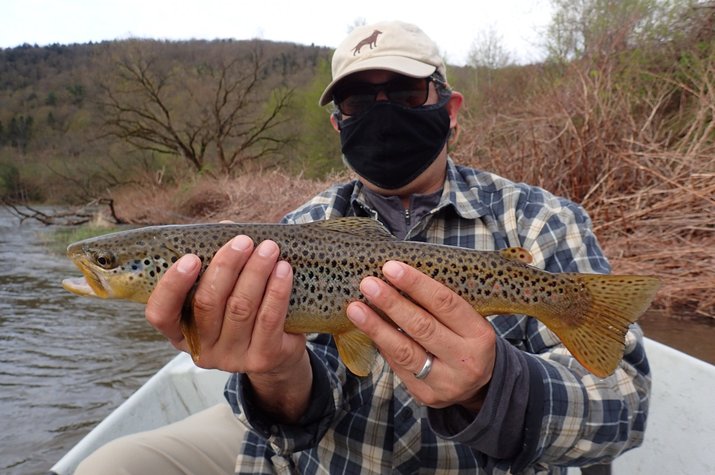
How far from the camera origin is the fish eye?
2178 mm

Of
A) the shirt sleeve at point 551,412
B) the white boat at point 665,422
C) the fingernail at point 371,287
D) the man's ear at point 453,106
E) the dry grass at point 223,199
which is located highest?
the man's ear at point 453,106

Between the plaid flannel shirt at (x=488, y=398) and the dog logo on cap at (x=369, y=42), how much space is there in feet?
2.82

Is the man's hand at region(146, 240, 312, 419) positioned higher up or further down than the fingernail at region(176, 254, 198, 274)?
further down

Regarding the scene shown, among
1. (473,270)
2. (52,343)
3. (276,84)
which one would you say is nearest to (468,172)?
(473,270)

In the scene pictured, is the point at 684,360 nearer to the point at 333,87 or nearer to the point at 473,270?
the point at 473,270

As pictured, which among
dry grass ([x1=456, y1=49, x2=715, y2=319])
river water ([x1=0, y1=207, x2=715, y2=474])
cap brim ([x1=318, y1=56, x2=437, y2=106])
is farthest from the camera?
dry grass ([x1=456, y1=49, x2=715, y2=319])

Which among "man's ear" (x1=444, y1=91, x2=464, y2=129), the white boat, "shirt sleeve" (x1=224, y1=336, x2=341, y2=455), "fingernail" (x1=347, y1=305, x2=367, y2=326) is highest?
"man's ear" (x1=444, y1=91, x2=464, y2=129)

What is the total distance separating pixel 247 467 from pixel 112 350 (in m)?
7.03

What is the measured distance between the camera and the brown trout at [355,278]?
1.99 metres

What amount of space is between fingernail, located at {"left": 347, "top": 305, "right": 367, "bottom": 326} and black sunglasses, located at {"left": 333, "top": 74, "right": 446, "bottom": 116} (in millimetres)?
1489

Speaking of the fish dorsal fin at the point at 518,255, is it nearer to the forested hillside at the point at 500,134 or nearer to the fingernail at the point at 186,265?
the fingernail at the point at 186,265

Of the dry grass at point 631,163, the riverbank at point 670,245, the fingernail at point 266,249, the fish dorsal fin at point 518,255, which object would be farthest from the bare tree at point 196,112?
the fish dorsal fin at point 518,255

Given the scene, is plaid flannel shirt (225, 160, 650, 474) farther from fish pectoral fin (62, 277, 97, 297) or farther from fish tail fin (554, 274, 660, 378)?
fish pectoral fin (62, 277, 97, 297)

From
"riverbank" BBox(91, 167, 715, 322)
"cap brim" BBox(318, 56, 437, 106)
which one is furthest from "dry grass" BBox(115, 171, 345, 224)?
"cap brim" BBox(318, 56, 437, 106)
